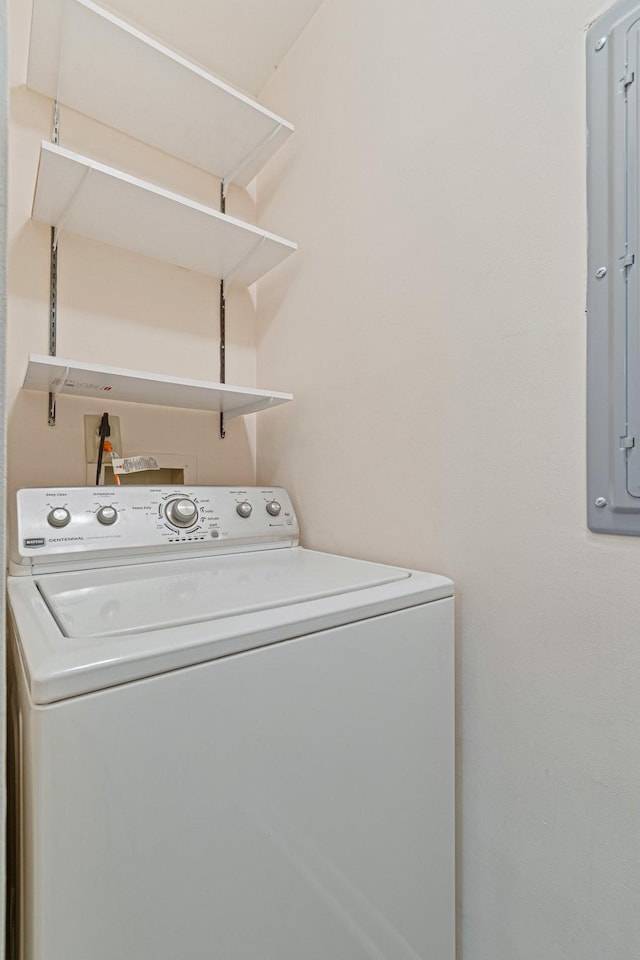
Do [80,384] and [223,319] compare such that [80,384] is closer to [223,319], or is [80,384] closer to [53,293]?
[53,293]

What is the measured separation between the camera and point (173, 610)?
2.25 ft

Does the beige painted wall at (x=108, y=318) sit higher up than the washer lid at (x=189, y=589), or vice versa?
the beige painted wall at (x=108, y=318)

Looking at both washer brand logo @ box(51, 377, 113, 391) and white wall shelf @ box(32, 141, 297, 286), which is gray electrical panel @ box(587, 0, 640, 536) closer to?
white wall shelf @ box(32, 141, 297, 286)

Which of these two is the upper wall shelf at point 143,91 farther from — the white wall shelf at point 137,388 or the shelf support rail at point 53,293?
the white wall shelf at point 137,388

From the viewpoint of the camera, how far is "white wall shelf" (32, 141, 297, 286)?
1065 mm

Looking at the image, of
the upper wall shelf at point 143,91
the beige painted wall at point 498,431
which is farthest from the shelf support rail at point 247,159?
the beige painted wall at point 498,431

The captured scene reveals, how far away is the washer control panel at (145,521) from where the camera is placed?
39.1 inches

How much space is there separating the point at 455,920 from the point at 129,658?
884 mm

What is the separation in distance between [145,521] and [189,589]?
362 mm

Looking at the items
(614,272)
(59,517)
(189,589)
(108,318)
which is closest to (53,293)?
(108,318)

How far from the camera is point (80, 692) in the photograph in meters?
0.50

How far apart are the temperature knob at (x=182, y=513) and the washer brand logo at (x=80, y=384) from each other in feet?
1.11

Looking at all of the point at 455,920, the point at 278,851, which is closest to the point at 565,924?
the point at 455,920

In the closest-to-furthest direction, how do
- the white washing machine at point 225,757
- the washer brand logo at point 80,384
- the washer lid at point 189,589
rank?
1. the white washing machine at point 225,757
2. the washer lid at point 189,589
3. the washer brand logo at point 80,384
